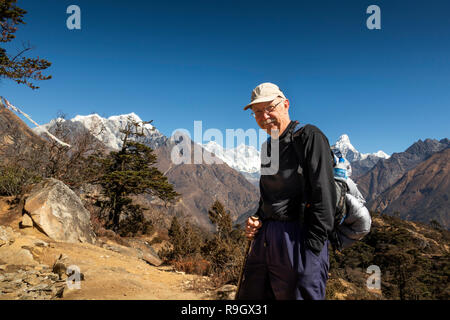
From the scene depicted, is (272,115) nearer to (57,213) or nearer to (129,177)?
(57,213)

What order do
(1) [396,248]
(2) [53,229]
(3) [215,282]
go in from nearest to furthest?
(3) [215,282] < (2) [53,229] < (1) [396,248]

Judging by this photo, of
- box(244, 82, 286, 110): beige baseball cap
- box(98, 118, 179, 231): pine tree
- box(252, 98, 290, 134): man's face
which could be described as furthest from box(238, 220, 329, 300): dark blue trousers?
box(98, 118, 179, 231): pine tree

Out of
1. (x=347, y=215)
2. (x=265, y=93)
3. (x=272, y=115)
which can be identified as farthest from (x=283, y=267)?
(x=265, y=93)

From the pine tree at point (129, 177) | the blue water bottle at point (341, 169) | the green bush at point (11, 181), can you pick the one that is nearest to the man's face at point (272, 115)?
the blue water bottle at point (341, 169)

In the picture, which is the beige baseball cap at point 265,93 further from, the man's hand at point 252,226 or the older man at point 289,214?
the man's hand at point 252,226

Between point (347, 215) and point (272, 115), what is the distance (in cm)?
98

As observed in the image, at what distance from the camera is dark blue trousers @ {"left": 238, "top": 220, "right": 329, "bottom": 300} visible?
182cm

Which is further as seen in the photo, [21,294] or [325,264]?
[21,294]

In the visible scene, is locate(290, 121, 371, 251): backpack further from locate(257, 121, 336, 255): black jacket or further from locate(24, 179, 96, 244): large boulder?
locate(24, 179, 96, 244): large boulder

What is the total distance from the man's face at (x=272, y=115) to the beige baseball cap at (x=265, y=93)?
0.14 ft
